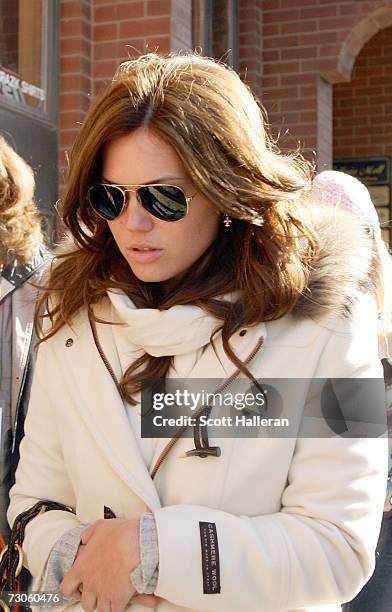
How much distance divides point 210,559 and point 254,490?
0.14 meters

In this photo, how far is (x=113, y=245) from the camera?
6.81ft

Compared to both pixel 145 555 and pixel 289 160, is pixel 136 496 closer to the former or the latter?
pixel 145 555

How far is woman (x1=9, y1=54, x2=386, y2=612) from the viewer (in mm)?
1691

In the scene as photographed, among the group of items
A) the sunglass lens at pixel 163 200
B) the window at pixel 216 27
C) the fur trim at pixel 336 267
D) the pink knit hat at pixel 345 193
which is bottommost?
the fur trim at pixel 336 267

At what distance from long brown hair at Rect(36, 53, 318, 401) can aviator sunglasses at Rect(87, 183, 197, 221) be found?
1.8 inches

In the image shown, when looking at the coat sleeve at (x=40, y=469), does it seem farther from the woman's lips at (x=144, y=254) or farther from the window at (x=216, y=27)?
the window at (x=216, y=27)

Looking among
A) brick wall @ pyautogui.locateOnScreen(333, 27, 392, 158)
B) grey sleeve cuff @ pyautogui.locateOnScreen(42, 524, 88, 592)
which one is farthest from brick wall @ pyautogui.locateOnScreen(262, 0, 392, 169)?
grey sleeve cuff @ pyautogui.locateOnScreen(42, 524, 88, 592)

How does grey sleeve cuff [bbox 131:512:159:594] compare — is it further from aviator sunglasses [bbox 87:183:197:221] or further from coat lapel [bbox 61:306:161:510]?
aviator sunglasses [bbox 87:183:197:221]

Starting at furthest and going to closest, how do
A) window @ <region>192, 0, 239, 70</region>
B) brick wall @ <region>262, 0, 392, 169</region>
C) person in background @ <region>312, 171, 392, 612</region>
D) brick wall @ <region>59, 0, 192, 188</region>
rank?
brick wall @ <region>262, 0, 392, 169</region> < window @ <region>192, 0, 239, 70</region> < brick wall @ <region>59, 0, 192, 188</region> < person in background @ <region>312, 171, 392, 612</region>

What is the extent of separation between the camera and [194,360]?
186 centimetres

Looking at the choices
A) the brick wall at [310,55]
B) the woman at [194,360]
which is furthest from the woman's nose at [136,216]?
the brick wall at [310,55]

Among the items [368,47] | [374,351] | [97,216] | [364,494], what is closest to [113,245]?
[97,216]

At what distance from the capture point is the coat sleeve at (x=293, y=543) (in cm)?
168

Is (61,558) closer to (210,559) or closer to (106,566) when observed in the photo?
(106,566)
